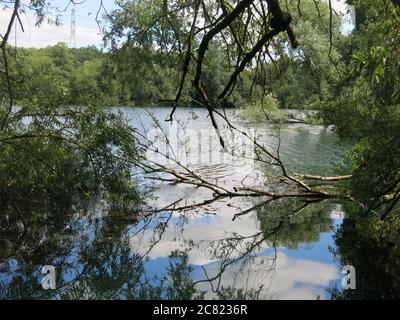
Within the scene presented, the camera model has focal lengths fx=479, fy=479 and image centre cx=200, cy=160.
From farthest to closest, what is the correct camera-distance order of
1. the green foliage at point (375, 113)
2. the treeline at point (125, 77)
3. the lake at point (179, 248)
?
the treeline at point (125, 77), the lake at point (179, 248), the green foliage at point (375, 113)

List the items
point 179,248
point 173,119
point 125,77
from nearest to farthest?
1. point 173,119
2. point 179,248
3. point 125,77

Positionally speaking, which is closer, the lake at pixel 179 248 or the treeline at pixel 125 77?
the lake at pixel 179 248

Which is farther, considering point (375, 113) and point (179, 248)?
point (179, 248)

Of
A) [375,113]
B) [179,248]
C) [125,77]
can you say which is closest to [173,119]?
[179,248]

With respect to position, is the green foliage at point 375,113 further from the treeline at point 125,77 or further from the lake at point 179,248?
the lake at point 179,248

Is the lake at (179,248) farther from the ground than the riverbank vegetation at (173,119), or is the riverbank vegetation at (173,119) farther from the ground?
the riverbank vegetation at (173,119)

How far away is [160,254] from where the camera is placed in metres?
5.37

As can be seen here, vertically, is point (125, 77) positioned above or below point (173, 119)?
above

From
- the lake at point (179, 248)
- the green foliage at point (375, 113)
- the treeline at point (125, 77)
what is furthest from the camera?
the treeline at point (125, 77)

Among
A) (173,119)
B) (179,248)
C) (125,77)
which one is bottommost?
(179,248)

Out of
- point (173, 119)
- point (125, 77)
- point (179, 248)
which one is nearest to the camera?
point (173, 119)

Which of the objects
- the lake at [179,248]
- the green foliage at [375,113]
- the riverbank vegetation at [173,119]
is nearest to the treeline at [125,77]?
the riverbank vegetation at [173,119]

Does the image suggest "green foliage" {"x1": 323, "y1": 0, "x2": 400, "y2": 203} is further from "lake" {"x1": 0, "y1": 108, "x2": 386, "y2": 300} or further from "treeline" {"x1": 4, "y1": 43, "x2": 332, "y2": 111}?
"lake" {"x1": 0, "y1": 108, "x2": 386, "y2": 300}

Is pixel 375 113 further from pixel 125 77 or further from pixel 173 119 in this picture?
pixel 125 77
